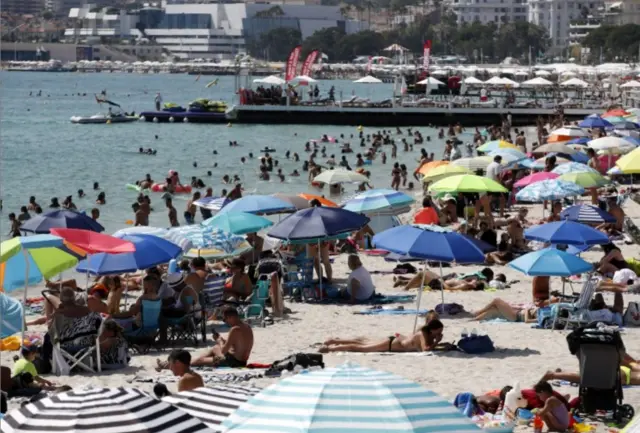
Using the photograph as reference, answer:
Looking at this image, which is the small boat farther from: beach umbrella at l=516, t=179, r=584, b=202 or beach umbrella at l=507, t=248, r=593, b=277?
beach umbrella at l=507, t=248, r=593, b=277

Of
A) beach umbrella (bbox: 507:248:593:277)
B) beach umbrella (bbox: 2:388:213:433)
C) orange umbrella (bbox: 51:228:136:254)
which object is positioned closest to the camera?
beach umbrella (bbox: 2:388:213:433)

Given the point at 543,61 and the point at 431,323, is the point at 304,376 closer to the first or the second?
the point at 431,323

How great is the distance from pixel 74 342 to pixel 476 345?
3442 mm

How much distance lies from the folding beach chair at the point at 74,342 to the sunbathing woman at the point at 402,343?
6.70 ft

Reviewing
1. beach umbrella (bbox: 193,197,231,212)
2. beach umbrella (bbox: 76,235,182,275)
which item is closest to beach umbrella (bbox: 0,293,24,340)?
beach umbrella (bbox: 76,235,182,275)

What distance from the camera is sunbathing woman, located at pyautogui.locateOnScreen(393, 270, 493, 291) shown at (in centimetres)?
1560

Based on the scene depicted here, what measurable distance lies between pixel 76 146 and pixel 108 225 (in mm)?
27766

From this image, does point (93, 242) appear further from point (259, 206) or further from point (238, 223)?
point (259, 206)

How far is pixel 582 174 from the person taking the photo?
20.0 m

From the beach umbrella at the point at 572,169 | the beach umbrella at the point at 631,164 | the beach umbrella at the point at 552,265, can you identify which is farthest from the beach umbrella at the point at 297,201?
the beach umbrella at the point at 552,265

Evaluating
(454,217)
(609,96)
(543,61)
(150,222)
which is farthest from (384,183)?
(543,61)

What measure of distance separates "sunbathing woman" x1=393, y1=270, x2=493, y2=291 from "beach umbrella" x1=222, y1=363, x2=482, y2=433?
962cm

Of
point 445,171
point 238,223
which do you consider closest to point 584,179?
point 445,171

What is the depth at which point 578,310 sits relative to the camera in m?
12.5
